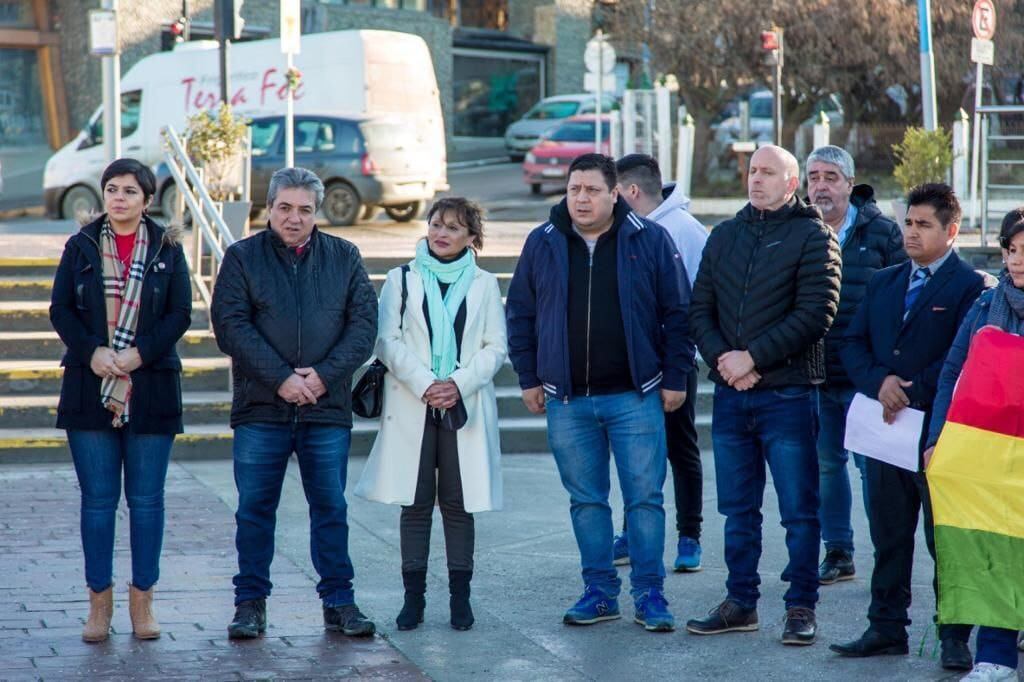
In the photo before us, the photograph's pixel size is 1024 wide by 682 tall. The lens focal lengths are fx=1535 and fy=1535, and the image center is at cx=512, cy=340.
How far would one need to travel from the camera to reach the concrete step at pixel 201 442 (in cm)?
980

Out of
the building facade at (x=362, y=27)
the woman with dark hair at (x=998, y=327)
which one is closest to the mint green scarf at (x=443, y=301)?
the woman with dark hair at (x=998, y=327)

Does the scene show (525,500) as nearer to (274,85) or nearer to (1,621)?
(1,621)

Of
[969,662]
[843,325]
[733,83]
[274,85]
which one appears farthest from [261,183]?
[969,662]

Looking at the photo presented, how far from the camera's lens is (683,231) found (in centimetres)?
723

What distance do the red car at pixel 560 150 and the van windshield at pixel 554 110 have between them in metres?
6.39

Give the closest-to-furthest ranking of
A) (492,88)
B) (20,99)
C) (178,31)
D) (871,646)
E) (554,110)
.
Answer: (871,646) → (178,31) → (20,99) → (554,110) → (492,88)

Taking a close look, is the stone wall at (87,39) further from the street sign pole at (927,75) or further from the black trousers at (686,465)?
the black trousers at (686,465)

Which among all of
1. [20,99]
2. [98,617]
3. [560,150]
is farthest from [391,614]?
[20,99]

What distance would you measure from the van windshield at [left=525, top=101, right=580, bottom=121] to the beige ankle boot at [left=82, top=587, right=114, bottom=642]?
2948cm

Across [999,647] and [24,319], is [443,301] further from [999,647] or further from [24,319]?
[24,319]

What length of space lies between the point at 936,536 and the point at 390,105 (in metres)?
19.8

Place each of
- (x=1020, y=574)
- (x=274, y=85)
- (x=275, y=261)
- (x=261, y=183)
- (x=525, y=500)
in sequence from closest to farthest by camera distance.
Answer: (x=1020, y=574)
(x=275, y=261)
(x=525, y=500)
(x=261, y=183)
(x=274, y=85)

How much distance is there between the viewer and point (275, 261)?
6.15 meters

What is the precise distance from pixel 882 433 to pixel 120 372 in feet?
9.68
